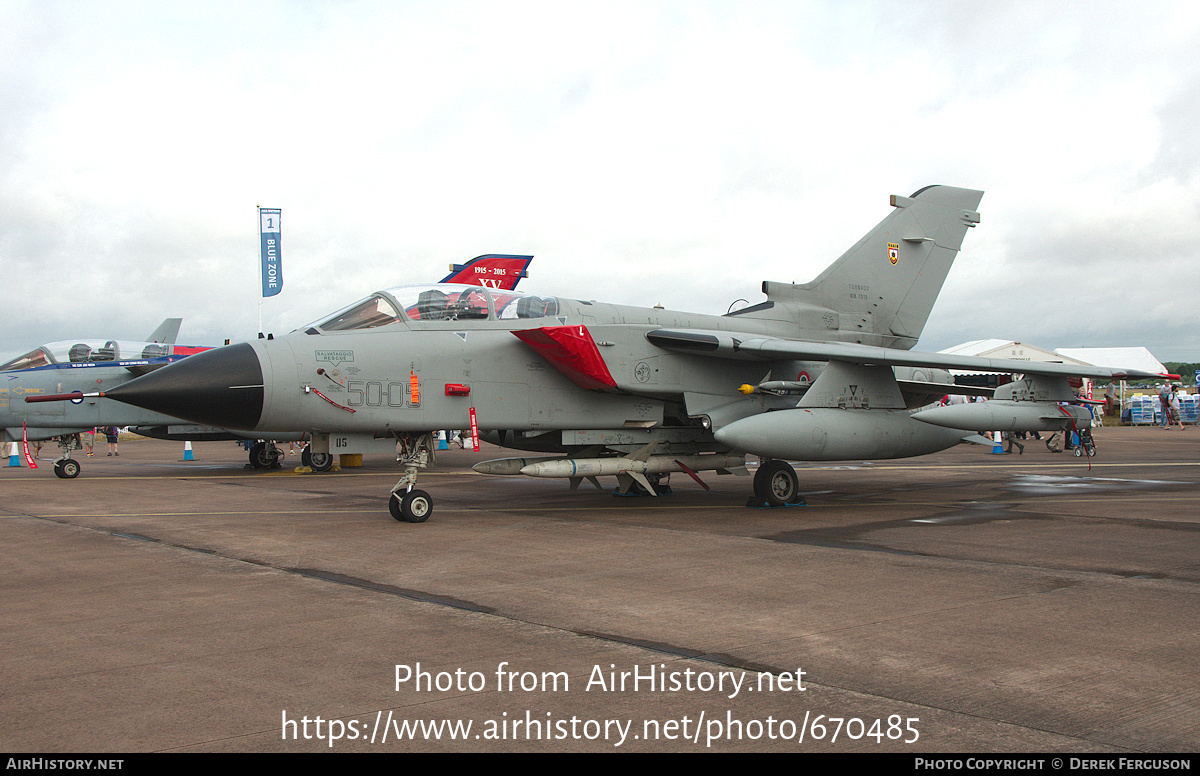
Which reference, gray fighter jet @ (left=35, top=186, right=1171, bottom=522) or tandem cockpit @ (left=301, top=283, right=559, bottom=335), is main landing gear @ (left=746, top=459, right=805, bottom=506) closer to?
gray fighter jet @ (left=35, top=186, right=1171, bottom=522)

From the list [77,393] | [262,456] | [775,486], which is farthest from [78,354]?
[775,486]

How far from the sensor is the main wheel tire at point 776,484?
10.7 metres

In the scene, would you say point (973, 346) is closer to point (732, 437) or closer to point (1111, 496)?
point (1111, 496)

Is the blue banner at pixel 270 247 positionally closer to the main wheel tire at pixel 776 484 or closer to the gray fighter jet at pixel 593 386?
the gray fighter jet at pixel 593 386

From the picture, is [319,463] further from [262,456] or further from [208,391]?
[208,391]

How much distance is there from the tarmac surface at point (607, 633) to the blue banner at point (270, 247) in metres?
17.4

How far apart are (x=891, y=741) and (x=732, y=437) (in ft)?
21.8

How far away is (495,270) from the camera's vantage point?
1057 inches

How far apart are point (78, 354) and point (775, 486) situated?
1434cm

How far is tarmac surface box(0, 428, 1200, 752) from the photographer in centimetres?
312

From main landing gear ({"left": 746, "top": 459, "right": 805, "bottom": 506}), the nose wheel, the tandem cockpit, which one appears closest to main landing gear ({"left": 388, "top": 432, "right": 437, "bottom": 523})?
the nose wheel

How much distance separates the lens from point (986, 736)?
2.98 metres

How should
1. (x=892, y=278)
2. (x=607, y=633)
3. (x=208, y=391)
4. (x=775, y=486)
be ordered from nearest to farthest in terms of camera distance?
(x=607, y=633) → (x=208, y=391) → (x=775, y=486) → (x=892, y=278)

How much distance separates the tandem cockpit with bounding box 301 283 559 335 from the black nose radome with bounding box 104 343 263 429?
3.09 feet
